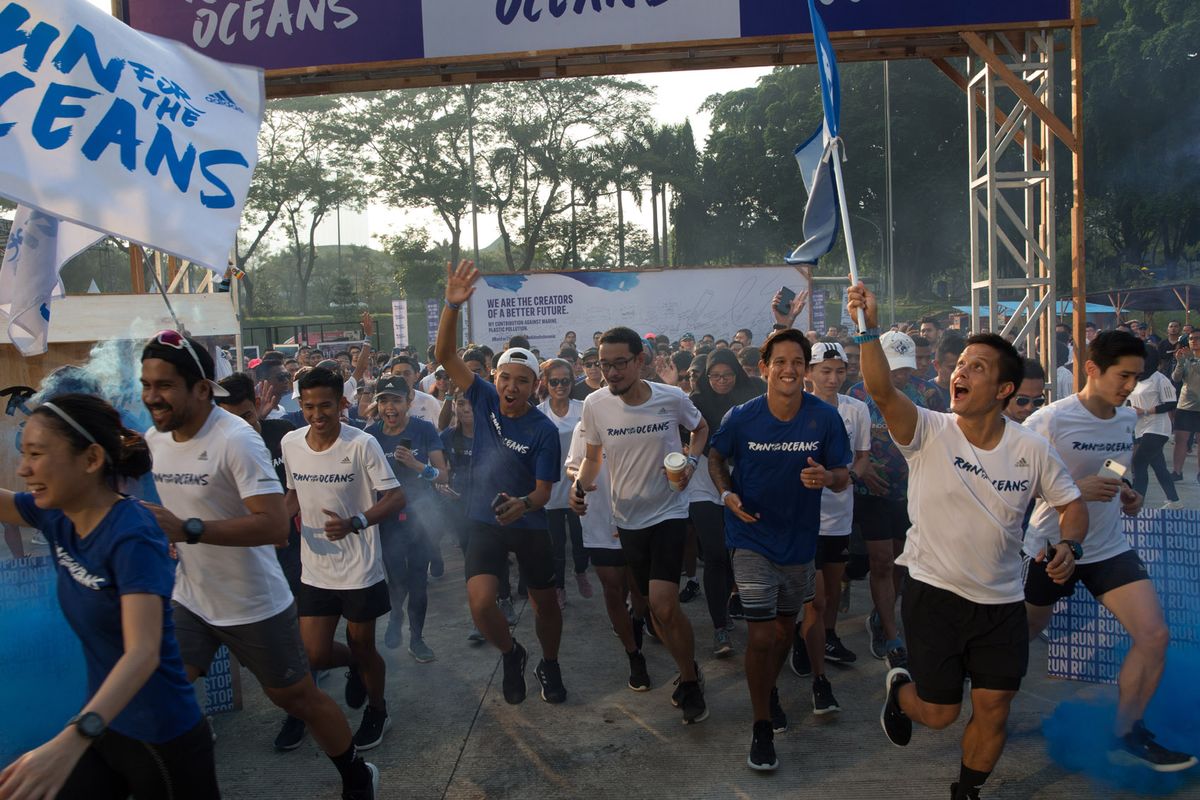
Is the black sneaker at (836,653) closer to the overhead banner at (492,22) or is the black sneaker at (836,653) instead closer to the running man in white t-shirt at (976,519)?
the running man in white t-shirt at (976,519)

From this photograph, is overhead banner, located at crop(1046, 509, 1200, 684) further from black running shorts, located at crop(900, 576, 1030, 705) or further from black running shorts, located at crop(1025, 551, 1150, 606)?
black running shorts, located at crop(900, 576, 1030, 705)

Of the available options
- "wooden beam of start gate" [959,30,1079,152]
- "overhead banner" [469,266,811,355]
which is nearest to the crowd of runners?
"wooden beam of start gate" [959,30,1079,152]

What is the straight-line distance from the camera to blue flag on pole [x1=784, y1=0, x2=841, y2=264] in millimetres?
4199

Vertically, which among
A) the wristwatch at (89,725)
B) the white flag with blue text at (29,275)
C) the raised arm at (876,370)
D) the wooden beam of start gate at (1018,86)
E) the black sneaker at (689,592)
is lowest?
the black sneaker at (689,592)

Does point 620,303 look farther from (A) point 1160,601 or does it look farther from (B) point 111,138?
(B) point 111,138

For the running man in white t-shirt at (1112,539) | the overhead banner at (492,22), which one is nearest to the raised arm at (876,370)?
the running man in white t-shirt at (1112,539)

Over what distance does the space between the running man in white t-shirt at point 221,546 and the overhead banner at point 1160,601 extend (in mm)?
3868

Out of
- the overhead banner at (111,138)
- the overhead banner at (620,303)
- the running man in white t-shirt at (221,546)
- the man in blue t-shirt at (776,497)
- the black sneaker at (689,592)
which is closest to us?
the overhead banner at (111,138)

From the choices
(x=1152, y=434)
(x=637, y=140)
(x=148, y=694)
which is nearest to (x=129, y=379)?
(x=148, y=694)

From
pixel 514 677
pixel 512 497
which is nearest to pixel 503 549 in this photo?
pixel 512 497

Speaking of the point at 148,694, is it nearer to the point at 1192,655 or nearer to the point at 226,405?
the point at 226,405

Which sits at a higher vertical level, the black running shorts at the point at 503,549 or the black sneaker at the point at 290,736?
the black running shorts at the point at 503,549

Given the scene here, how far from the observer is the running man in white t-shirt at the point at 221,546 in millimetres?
3701

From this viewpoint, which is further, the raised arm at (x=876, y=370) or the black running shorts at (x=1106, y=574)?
the black running shorts at (x=1106, y=574)
